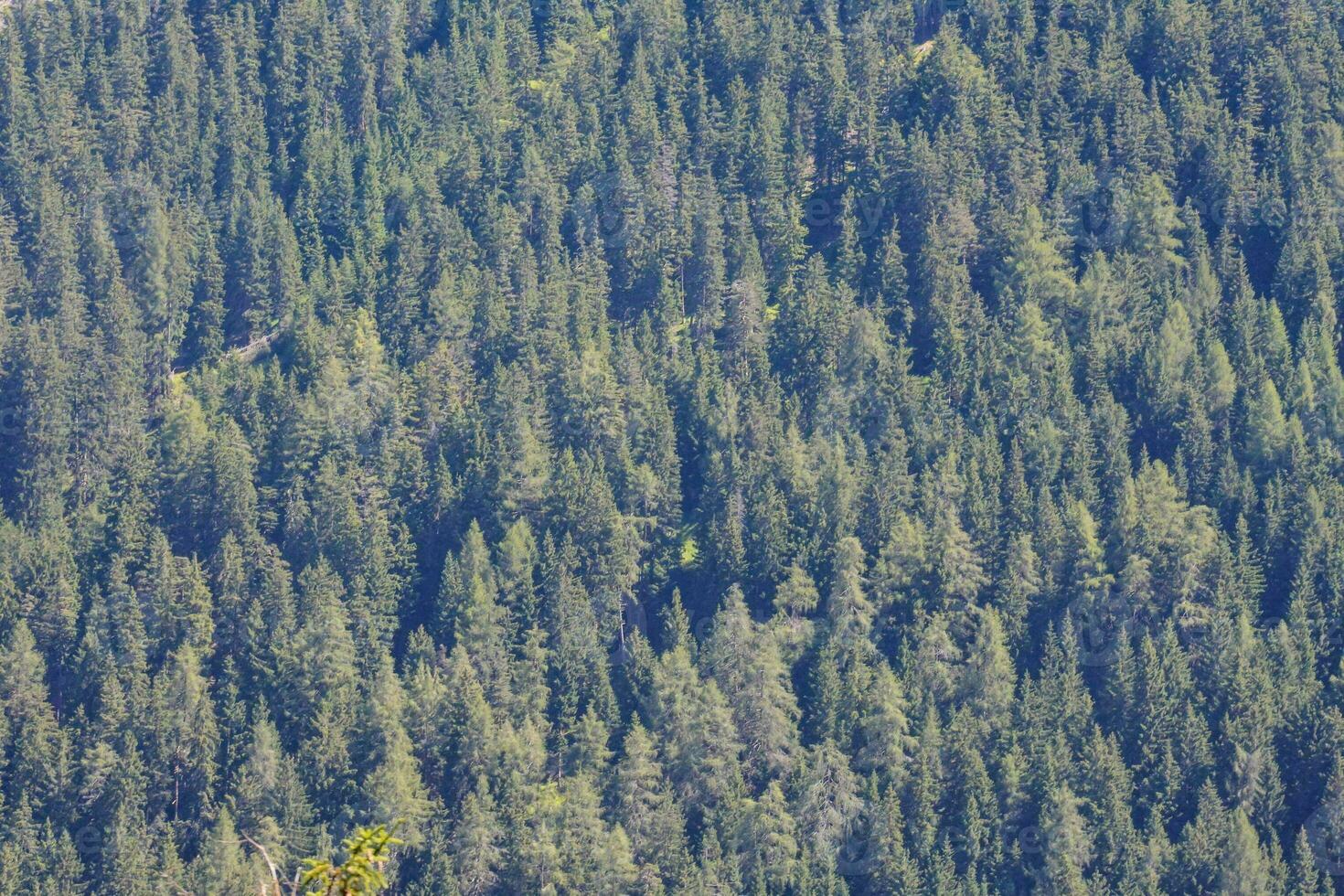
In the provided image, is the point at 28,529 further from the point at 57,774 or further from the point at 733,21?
the point at 733,21

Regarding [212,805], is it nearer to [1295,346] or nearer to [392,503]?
[392,503]

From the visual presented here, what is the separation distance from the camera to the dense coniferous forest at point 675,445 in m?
119

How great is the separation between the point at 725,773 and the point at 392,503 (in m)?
29.7

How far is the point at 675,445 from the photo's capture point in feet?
458

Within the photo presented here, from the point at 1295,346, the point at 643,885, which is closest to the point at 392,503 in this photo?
the point at 643,885

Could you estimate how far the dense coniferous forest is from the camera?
11875 cm

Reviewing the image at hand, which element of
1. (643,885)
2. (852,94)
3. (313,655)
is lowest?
(643,885)

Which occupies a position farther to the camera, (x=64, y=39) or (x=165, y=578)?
(x=64, y=39)

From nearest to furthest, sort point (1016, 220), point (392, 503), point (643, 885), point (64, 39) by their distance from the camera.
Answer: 1. point (643, 885)
2. point (392, 503)
3. point (1016, 220)
4. point (64, 39)

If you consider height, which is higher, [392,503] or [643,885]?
[392,503]

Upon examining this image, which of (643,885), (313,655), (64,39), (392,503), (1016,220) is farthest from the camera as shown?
(64,39)

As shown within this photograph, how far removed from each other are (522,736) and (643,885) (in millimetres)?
11328

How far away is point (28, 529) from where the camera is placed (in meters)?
141

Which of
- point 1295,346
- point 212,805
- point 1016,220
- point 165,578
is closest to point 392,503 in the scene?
point 165,578
